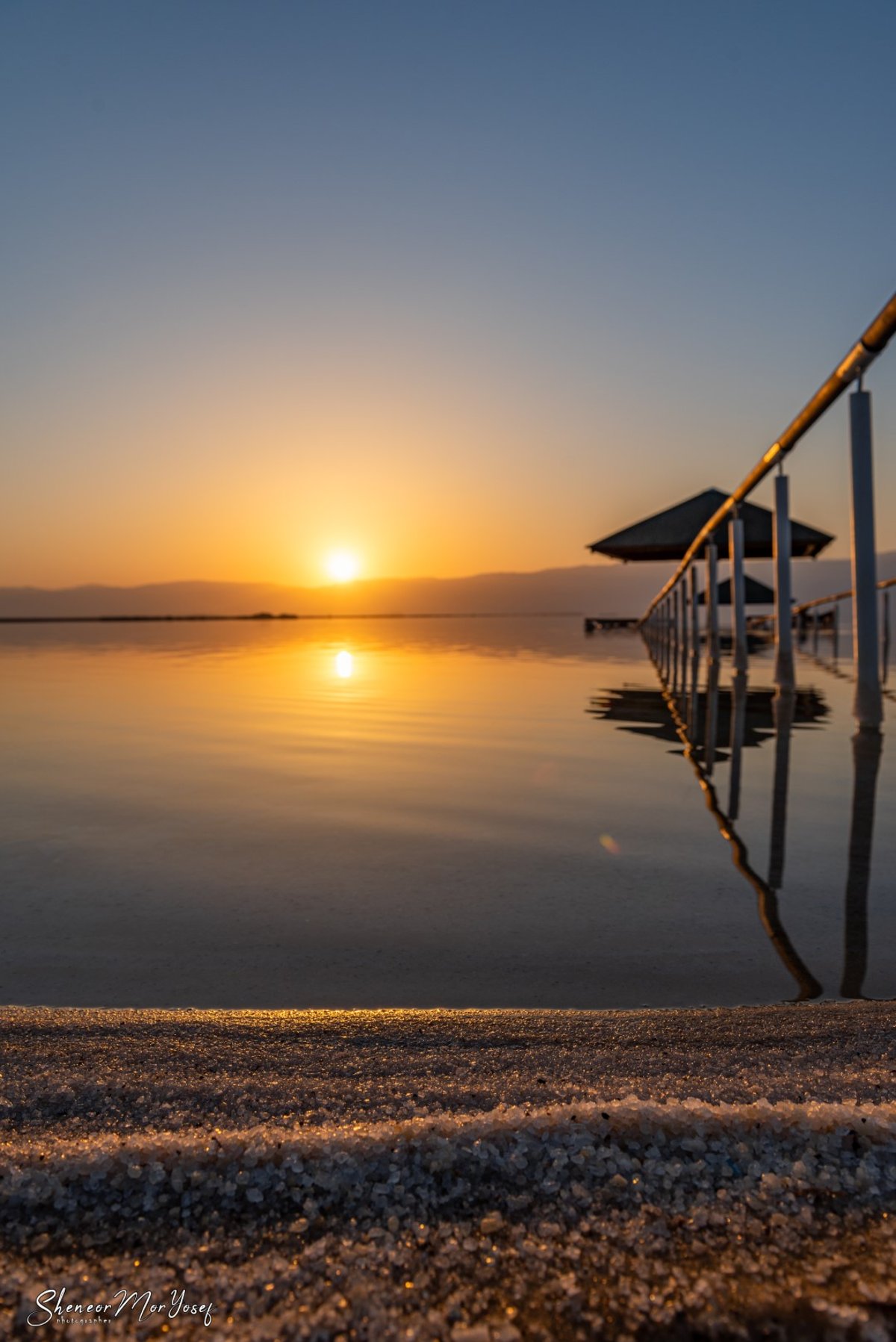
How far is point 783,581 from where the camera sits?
31.9 feet

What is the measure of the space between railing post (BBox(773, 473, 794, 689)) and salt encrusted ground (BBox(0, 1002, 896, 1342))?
29.2 ft

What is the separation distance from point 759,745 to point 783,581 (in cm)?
482

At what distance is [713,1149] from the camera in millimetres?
1082

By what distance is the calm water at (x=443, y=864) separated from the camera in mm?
1902

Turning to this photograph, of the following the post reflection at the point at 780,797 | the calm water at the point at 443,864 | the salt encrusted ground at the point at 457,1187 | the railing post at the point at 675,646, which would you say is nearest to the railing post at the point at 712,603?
the railing post at the point at 675,646

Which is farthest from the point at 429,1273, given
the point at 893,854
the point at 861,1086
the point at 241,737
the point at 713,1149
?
the point at 241,737

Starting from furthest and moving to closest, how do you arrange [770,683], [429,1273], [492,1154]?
[770,683], [492,1154], [429,1273]

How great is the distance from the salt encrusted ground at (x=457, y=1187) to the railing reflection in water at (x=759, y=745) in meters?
0.60

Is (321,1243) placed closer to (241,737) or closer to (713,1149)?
(713,1149)

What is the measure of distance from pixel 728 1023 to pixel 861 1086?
35 centimetres

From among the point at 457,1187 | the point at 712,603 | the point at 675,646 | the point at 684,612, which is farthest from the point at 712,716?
the point at 675,646

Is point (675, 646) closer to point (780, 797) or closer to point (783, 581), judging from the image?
point (783, 581)

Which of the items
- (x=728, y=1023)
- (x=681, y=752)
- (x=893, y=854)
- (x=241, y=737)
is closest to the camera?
(x=728, y=1023)

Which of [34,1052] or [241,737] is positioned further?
[241,737]
